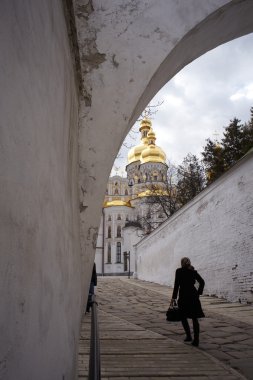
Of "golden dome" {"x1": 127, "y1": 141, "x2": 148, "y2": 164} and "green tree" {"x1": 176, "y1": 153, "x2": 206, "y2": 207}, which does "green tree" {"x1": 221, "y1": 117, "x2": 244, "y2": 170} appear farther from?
"golden dome" {"x1": 127, "y1": 141, "x2": 148, "y2": 164}

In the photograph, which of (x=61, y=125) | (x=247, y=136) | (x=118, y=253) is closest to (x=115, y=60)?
(x=61, y=125)

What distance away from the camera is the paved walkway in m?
3.68

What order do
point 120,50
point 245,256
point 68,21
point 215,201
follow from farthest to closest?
point 215,201
point 245,256
point 120,50
point 68,21

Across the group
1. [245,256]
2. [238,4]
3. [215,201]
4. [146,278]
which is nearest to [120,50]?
[238,4]

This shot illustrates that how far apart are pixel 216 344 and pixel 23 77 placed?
189 inches

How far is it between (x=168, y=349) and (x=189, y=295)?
0.89 m

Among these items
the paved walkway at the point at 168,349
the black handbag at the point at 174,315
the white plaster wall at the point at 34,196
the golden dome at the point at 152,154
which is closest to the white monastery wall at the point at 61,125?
the white plaster wall at the point at 34,196

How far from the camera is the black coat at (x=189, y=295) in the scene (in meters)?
5.20

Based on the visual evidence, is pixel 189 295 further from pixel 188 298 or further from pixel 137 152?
pixel 137 152

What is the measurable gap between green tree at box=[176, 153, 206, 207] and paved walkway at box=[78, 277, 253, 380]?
59.6 ft

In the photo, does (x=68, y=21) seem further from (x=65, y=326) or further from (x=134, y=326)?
(x=134, y=326)

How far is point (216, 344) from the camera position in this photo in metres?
5.00

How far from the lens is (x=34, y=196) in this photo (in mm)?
1452

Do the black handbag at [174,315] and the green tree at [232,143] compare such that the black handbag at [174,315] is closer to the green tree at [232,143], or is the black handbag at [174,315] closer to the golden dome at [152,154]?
the green tree at [232,143]
